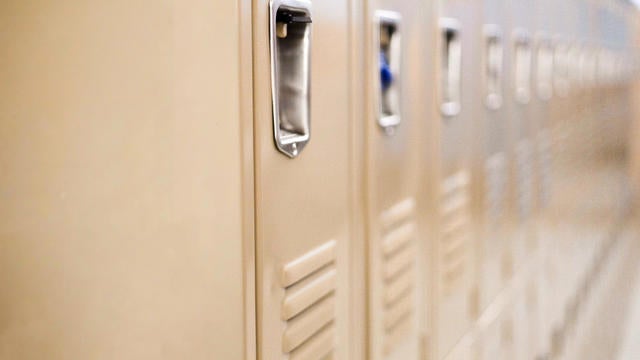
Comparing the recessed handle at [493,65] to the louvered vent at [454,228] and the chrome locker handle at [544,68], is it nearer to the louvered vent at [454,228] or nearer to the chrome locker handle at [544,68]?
the louvered vent at [454,228]

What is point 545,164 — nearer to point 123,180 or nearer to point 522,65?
point 522,65

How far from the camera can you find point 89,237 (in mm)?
1041

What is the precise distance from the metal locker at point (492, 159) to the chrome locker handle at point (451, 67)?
8.7 inches

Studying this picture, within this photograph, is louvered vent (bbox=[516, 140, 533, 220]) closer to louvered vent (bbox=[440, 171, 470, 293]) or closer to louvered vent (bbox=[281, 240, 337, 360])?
louvered vent (bbox=[440, 171, 470, 293])

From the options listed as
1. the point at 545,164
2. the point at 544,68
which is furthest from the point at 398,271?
the point at 544,68

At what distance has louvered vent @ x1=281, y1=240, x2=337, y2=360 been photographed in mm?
1119

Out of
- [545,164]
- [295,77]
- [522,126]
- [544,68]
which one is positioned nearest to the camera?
[295,77]

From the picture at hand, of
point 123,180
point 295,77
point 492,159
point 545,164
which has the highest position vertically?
point 295,77

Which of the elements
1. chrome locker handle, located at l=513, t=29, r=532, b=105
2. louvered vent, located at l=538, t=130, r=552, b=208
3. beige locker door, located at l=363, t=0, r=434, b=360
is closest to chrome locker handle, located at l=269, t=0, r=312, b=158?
beige locker door, located at l=363, t=0, r=434, b=360

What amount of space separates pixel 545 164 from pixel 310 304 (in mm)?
2478

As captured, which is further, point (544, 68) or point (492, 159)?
point (544, 68)

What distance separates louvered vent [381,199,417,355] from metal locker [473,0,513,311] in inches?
22.6

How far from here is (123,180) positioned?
1.00m

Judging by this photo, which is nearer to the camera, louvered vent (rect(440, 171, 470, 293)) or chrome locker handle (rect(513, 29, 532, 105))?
louvered vent (rect(440, 171, 470, 293))
